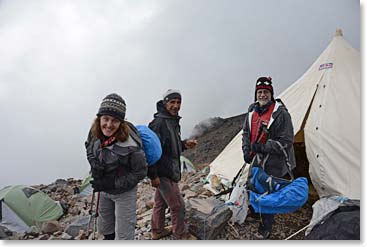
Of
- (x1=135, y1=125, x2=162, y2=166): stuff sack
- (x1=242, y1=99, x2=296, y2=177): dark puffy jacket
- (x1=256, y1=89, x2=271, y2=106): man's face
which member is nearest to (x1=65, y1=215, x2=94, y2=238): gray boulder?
(x1=135, y1=125, x2=162, y2=166): stuff sack

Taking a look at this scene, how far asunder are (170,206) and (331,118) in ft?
3.94

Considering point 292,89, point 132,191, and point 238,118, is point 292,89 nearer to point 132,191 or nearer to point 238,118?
point 238,118

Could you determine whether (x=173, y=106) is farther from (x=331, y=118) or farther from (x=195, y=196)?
(x=331, y=118)

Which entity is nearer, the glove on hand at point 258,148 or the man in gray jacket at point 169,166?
the man in gray jacket at point 169,166

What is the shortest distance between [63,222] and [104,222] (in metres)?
0.87

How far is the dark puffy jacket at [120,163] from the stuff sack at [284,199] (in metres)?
0.77

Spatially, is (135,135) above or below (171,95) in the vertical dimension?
below

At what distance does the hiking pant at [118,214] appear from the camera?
4.91 feet

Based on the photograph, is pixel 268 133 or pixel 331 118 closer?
pixel 268 133

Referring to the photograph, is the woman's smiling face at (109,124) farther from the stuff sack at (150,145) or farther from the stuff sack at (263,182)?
the stuff sack at (263,182)

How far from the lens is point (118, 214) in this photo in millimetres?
1498

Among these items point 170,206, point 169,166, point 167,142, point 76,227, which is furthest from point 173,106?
point 76,227

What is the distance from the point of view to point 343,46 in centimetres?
230

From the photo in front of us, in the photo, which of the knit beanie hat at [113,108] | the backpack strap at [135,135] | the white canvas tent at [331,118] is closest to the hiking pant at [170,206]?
the backpack strap at [135,135]
